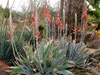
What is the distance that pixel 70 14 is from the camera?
350 inches

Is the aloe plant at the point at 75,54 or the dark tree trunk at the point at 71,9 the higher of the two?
the dark tree trunk at the point at 71,9

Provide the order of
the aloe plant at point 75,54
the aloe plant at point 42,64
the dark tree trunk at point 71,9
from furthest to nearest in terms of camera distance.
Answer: the dark tree trunk at point 71,9, the aloe plant at point 75,54, the aloe plant at point 42,64

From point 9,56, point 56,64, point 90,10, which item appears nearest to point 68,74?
point 56,64

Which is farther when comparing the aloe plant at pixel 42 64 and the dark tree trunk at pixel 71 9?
the dark tree trunk at pixel 71 9

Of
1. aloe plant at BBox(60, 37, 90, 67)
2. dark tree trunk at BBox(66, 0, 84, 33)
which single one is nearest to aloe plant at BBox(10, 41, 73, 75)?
aloe plant at BBox(60, 37, 90, 67)

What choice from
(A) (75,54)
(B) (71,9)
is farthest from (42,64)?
(B) (71,9)

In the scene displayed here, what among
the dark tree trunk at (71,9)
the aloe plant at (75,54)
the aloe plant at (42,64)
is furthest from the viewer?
the dark tree trunk at (71,9)

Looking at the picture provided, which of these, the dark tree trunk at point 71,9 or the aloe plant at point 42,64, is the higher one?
the dark tree trunk at point 71,9

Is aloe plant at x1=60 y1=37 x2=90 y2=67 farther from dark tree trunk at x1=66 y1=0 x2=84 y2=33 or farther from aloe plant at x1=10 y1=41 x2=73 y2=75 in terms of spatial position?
dark tree trunk at x1=66 y1=0 x2=84 y2=33

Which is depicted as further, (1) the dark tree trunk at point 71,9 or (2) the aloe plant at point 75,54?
(1) the dark tree trunk at point 71,9

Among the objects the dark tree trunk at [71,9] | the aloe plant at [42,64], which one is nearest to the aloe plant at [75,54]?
the aloe plant at [42,64]

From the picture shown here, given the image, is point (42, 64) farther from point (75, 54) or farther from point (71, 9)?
point (71, 9)

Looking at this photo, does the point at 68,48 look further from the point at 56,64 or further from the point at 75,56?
the point at 56,64

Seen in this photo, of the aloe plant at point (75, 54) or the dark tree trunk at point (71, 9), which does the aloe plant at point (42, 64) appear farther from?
the dark tree trunk at point (71, 9)
